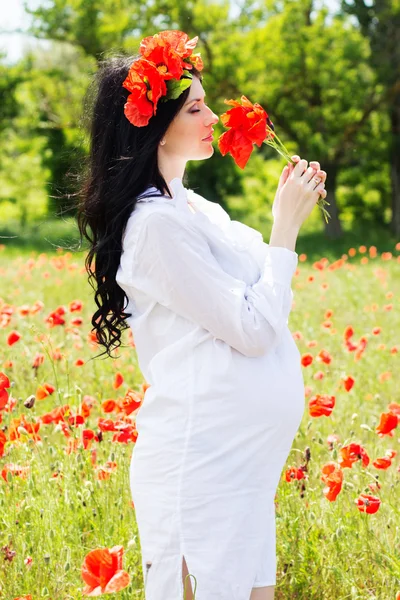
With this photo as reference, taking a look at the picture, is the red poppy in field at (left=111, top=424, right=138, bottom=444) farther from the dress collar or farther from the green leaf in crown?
the green leaf in crown

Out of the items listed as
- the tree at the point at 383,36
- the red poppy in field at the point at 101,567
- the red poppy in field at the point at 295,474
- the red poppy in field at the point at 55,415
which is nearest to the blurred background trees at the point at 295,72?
the tree at the point at 383,36

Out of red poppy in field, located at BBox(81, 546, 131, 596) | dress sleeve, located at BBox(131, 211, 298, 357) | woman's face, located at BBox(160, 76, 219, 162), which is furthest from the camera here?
woman's face, located at BBox(160, 76, 219, 162)

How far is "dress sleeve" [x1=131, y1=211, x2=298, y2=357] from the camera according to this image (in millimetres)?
1825

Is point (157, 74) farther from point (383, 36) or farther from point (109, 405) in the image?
point (383, 36)

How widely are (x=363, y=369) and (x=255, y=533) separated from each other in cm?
357

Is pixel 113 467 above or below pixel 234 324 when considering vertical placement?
below

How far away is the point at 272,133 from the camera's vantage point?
214 cm

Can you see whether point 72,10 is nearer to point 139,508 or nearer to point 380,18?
point 380,18

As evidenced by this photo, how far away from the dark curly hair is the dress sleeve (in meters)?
0.15

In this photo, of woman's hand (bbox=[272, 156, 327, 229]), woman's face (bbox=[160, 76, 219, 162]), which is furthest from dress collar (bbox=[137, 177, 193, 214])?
woman's hand (bbox=[272, 156, 327, 229])

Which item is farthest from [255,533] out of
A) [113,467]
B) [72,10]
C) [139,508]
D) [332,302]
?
[72,10]

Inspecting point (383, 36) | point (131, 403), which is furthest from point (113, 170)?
point (383, 36)

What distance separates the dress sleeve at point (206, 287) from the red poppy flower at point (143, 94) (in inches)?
10.2

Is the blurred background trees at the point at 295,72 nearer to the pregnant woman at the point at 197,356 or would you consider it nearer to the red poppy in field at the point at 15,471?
the red poppy in field at the point at 15,471
